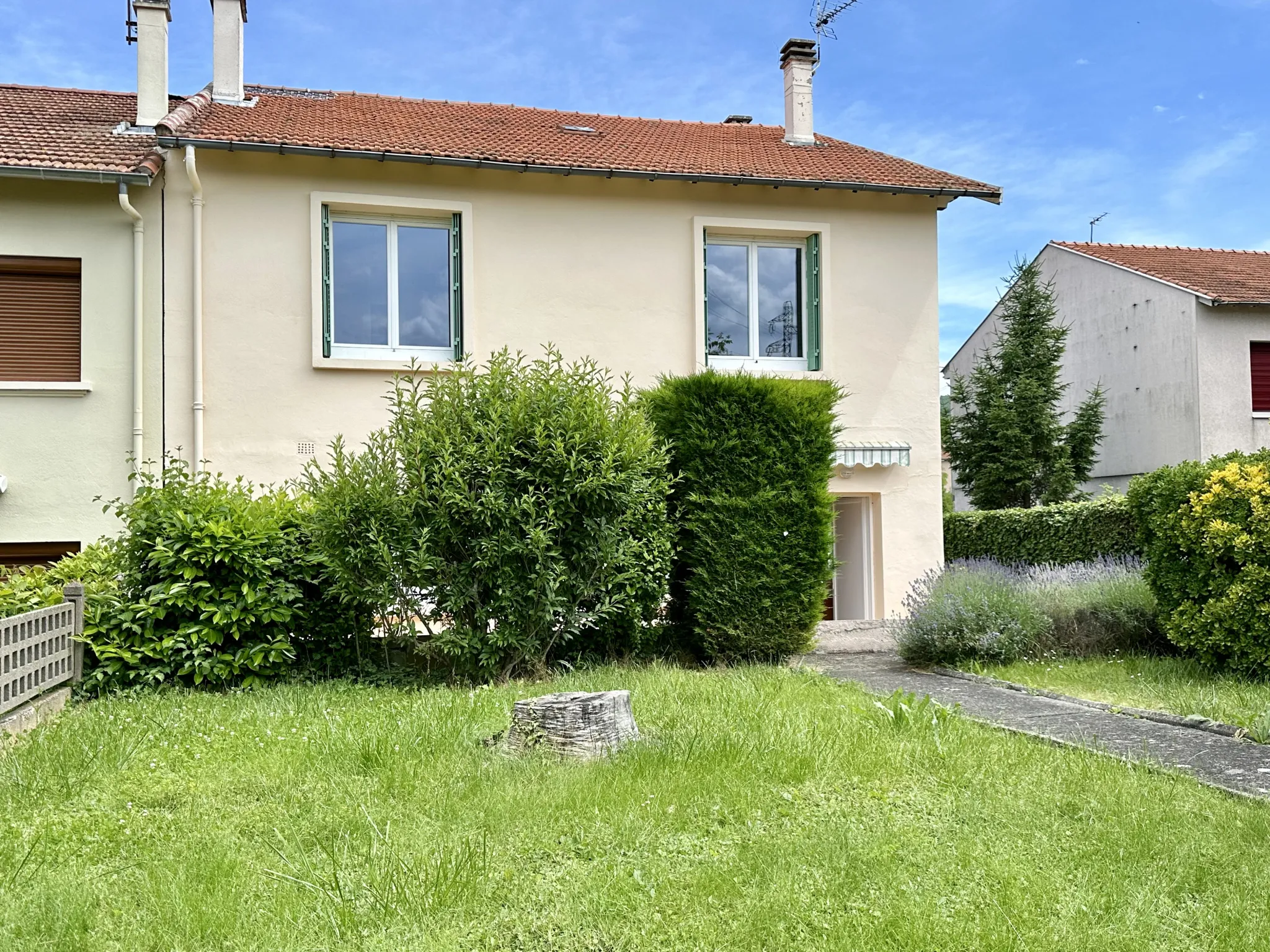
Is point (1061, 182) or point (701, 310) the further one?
point (1061, 182)

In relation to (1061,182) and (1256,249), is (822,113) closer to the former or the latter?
(1061,182)

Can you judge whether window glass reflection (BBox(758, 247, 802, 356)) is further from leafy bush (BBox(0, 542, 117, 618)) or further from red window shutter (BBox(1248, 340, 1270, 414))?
red window shutter (BBox(1248, 340, 1270, 414))

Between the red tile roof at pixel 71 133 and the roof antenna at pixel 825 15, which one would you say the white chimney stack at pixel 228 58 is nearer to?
the red tile roof at pixel 71 133

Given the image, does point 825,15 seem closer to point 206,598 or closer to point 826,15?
point 826,15

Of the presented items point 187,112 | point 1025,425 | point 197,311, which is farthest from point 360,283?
point 1025,425

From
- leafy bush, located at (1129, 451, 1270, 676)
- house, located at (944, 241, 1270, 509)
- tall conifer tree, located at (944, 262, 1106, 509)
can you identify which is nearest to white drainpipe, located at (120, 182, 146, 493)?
leafy bush, located at (1129, 451, 1270, 676)

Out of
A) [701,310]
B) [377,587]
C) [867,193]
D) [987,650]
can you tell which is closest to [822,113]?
[867,193]

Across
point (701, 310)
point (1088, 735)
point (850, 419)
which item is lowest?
point (1088, 735)

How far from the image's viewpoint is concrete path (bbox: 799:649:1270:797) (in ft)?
21.6

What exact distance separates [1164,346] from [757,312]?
51.8 feet

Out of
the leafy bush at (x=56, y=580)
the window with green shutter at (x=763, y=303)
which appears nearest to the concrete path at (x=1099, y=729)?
the window with green shutter at (x=763, y=303)

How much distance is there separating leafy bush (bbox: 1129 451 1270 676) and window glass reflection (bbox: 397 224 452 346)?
1001 centimetres

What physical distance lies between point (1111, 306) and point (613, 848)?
91.6ft

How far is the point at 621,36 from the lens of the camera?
1678 cm
